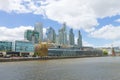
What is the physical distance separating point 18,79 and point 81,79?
1339 centimetres

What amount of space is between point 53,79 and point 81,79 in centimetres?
594

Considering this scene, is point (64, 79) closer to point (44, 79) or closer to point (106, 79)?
point (44, 79)

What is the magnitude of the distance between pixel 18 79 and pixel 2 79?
382 centimetres

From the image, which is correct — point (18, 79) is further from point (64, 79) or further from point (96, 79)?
point (96, 79)

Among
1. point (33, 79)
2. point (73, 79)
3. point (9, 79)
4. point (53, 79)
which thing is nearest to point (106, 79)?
point (73, 79)

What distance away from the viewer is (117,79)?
5619 cm

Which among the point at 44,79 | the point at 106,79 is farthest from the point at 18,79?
the point at 106,79

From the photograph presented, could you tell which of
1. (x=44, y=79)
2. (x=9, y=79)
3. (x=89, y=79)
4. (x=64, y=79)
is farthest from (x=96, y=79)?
(x=9, y=79)

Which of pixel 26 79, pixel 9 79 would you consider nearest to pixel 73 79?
pixel 26 79

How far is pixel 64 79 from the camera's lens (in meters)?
56.1

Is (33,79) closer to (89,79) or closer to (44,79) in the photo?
(44,79)

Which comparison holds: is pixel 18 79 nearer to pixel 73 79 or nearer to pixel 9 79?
pixel 9 79

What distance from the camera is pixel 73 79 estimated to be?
56.6m

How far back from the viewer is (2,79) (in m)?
57.9
